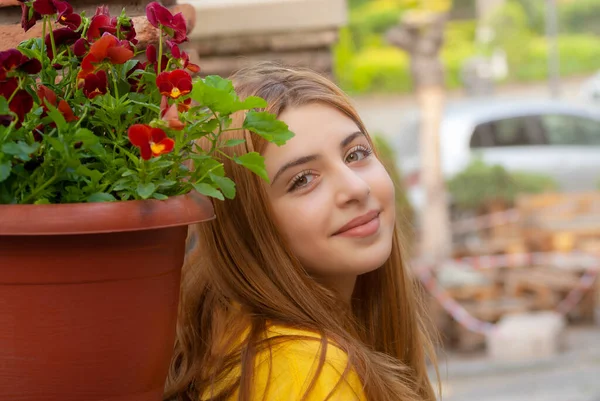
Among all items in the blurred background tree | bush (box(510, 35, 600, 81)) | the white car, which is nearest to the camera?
the white car

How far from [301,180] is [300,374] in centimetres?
32

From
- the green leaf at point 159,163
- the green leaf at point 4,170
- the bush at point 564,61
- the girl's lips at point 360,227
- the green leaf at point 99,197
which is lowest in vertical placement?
the girl's lips at point 360,227

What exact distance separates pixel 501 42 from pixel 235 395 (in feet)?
68.1

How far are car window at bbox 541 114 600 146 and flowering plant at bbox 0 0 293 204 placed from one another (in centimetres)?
1118

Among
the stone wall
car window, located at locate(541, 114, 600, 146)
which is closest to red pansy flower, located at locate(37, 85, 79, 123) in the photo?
the stone wall

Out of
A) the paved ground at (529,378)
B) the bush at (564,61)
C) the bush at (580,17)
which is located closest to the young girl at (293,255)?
the paved ground at (529,378)

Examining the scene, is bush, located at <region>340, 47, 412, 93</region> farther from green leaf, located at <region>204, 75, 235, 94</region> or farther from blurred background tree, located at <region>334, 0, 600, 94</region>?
green leaf, located at <region>204, 75, 235, 94</region>

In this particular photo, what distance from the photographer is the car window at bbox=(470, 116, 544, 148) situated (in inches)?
468

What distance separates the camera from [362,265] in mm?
1604

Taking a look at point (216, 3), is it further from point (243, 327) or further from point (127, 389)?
point (127, 389)

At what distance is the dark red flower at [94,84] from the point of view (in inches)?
46.0

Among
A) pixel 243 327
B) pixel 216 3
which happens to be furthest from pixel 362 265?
pixel 216 3

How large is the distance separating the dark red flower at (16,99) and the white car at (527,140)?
10.6 metres

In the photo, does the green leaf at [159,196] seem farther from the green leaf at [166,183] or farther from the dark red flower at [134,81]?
the dark red flower at [134,81]
